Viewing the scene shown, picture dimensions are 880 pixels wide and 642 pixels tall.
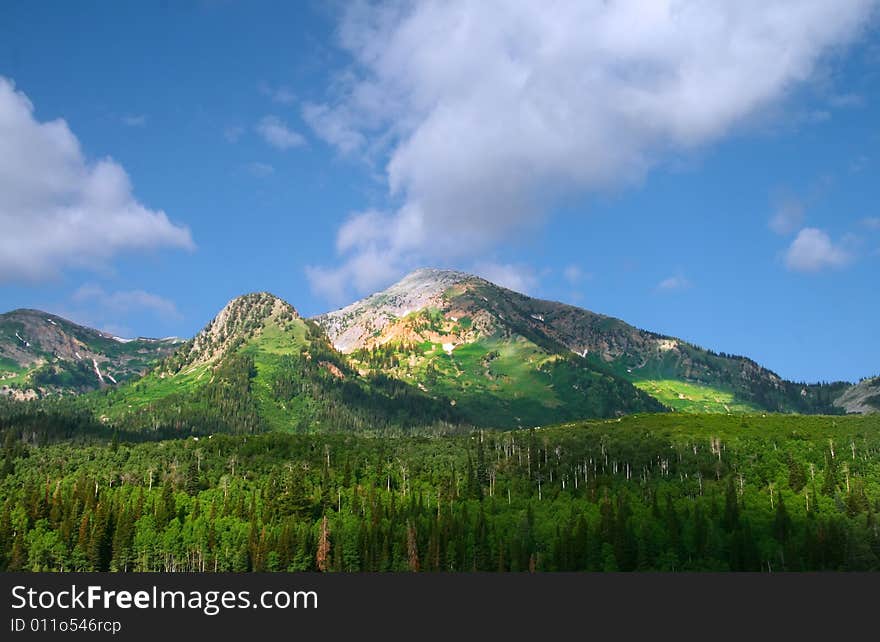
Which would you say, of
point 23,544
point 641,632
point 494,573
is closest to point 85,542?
point 23,544

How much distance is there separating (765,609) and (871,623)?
1475cm

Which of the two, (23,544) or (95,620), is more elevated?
(23,544)

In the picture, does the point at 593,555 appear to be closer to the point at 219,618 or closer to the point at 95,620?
the point at 219,618

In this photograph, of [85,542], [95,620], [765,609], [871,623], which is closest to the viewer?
[95,620]

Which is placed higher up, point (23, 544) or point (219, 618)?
point (23, 544)

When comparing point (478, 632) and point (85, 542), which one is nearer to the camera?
point (478, 632)

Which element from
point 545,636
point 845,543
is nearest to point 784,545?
point 845,543

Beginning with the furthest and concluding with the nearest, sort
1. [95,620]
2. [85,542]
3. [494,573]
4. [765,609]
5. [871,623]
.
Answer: [85,542], [494,573], [765,609], [871,623], [95,620]

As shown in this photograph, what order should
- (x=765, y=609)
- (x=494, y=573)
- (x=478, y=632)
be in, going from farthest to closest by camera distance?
(x=494, y=573), (x=765, y=609), (x=478, y=632)

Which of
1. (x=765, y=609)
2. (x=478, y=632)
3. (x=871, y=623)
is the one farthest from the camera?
(x=765, y=609)

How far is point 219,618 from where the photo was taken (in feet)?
344

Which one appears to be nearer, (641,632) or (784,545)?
(641,632)

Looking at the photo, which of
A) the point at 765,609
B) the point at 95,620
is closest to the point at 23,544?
the point at 95,620

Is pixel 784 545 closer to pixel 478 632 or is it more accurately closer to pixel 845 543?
pixel 845 543
